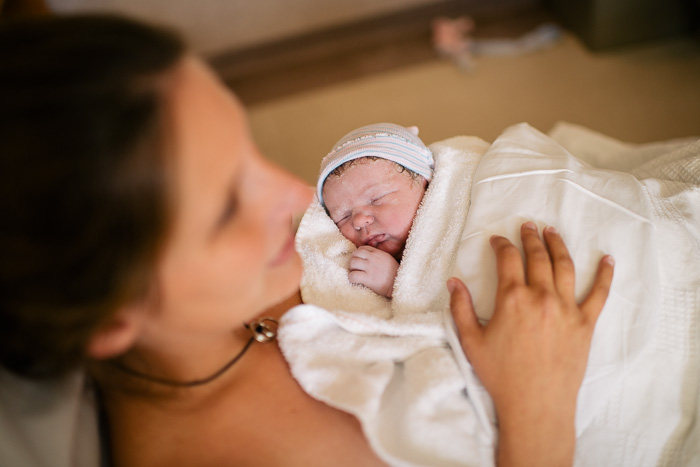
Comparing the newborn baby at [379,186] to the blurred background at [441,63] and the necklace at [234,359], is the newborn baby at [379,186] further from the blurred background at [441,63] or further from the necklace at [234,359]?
the blurred background at [441,63]

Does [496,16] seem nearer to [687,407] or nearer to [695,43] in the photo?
[695,43]

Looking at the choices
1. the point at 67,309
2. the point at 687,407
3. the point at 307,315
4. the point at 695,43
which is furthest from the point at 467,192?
the point at 695,43

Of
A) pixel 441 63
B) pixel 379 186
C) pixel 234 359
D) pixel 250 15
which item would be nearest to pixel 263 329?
pixel 234 359

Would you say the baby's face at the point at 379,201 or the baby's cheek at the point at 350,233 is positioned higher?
the baby's face at the point at 379,201

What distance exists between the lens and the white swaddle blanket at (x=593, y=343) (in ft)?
2.52

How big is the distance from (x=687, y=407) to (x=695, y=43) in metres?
1.86

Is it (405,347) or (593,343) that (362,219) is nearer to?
(405,347)

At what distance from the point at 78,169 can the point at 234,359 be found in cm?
46

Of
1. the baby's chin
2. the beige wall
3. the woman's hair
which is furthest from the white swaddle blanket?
the beige wall

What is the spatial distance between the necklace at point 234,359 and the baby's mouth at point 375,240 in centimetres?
30

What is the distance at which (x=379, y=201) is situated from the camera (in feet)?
3.70

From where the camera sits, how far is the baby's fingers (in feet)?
2.52

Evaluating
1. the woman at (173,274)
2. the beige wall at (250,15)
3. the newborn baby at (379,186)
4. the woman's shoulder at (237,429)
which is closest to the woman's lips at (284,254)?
the woman at (173,274)

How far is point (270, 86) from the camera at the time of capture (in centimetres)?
254
